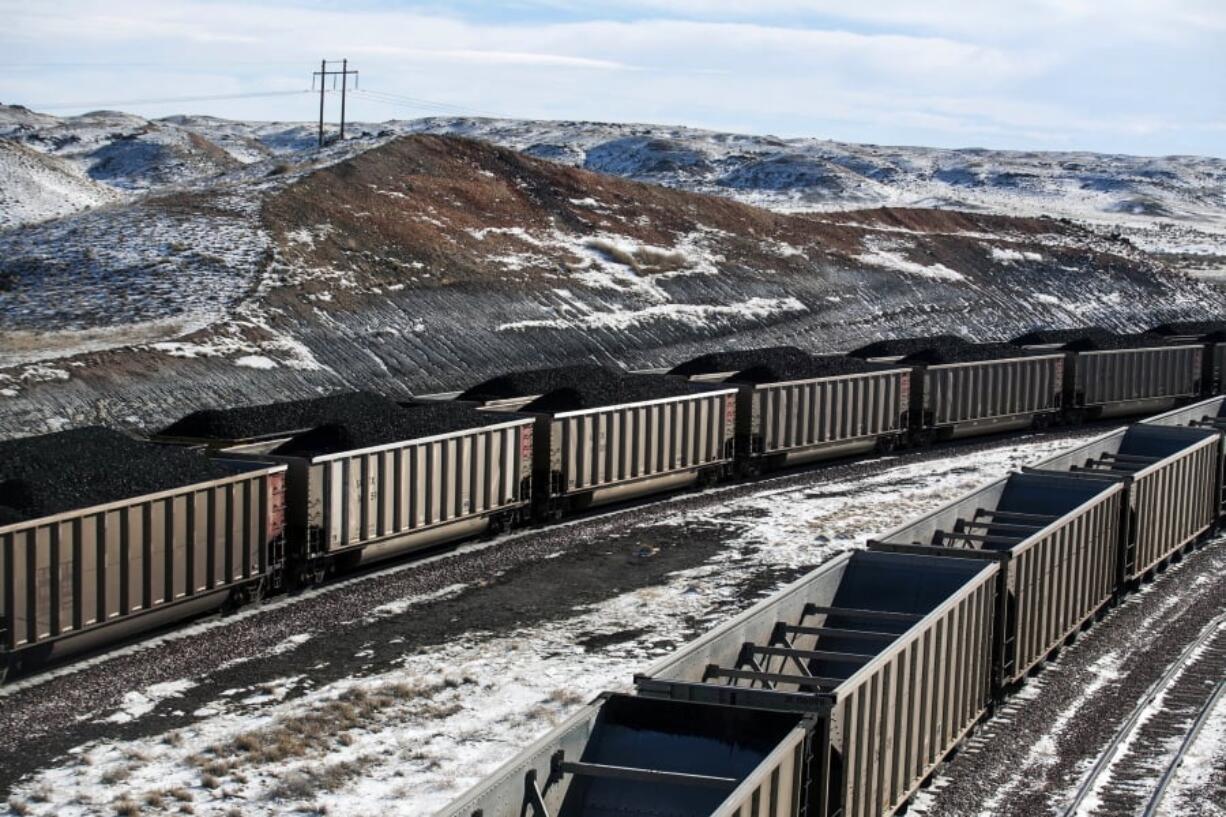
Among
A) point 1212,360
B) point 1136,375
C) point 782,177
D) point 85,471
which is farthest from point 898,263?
point 782,177

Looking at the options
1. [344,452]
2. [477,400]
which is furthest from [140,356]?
[344,452]

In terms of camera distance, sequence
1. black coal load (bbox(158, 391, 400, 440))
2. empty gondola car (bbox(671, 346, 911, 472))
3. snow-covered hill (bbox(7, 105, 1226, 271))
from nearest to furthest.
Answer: black coal load (bbox(158, 391, 400, 440)) < empty gondola car (bbox(671, 346, 911, 472)) < snow-covered hill (bbox(7, 105, 1226, 271))

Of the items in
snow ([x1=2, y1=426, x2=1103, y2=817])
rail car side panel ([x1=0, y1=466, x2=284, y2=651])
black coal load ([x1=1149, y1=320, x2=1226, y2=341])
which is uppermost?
black coal load ([x1=1149, y1=320, x2=1226, y2=341])

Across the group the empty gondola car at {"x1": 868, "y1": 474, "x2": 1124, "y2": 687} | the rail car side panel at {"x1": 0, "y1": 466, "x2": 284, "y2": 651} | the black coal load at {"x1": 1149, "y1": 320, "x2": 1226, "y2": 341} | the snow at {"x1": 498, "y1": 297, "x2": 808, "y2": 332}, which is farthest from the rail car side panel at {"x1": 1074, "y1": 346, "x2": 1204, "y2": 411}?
the rail car side panel at {"x1": 0, "y1": 466, "x2": 284, "y2": 651}

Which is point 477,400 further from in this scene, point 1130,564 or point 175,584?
point 1130,564

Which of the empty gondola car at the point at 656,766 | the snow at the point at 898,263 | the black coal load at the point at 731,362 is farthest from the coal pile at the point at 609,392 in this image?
the snow at the point at 898,263

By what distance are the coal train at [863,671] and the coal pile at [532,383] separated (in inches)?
441

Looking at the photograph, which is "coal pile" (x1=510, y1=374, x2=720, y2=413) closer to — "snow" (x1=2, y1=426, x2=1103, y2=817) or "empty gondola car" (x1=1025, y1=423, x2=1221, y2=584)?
"snow" (x1=2, y1=426, x2=1103, y2=817)

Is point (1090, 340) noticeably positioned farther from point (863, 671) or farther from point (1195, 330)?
point (863, 671)

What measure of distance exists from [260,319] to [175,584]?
94.4 ft

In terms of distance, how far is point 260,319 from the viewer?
48.5m

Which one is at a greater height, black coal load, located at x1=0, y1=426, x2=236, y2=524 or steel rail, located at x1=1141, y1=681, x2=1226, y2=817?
black coal load, located at x1=0, y1=426, x2=236, y2=524

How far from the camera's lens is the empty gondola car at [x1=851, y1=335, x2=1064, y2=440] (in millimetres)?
41125

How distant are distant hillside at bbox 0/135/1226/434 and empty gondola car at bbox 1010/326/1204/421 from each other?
1658 cm
